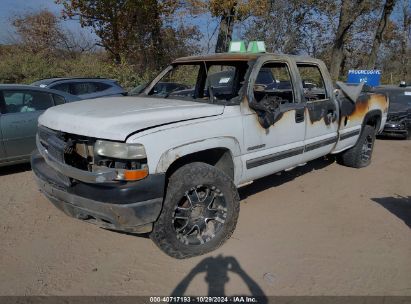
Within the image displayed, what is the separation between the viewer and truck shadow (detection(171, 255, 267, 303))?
3129 millimetres

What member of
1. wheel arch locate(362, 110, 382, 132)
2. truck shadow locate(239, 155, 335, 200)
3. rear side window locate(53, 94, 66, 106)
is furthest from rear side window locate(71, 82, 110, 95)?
wheel arch locate(362, 110, 382, 132)

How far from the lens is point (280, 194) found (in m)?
5.30

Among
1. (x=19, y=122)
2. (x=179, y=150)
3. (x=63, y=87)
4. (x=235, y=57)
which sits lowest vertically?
(x=63, y=87)

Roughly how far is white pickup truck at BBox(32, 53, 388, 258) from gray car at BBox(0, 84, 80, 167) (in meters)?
2.12

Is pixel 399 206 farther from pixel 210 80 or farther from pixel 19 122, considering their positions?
pixel 19 122

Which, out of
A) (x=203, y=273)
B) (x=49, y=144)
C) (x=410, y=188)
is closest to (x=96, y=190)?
(x=49, y=144)

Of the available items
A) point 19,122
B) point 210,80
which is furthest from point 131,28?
point 210,80

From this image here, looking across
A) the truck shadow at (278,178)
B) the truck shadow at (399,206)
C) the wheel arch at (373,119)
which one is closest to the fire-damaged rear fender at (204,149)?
the truck shadow at (278,178)

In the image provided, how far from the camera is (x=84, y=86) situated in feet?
35.1

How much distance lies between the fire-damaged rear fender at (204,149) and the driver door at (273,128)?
0.12 meters

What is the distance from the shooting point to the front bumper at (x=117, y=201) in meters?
3.05

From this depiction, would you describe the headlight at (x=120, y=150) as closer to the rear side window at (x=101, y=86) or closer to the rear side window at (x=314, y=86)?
the rear side window at (x=314, y=86)

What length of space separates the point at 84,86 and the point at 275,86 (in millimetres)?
6586

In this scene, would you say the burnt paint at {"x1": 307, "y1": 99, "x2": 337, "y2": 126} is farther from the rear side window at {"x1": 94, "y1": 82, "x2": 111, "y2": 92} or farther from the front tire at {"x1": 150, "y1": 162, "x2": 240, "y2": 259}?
the rear side window at {"x1": 94, "y1": 82, "x2": 111, "y2": 92}
